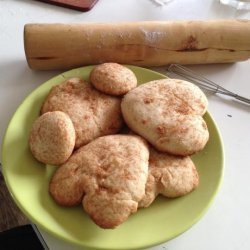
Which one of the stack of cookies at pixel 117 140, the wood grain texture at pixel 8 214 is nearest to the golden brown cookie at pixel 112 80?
the stack of cookies at pixel 117 140

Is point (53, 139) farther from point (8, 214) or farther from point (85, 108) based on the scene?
point (8, 214)

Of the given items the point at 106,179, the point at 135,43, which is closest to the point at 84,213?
the point at 106,179

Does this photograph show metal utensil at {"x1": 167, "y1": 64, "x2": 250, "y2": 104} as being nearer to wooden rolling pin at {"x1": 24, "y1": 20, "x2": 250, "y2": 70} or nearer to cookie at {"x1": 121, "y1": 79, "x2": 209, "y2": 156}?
wooden rolling pin at {"x1": 24, "y1": 20, "x2": 250, "y2": 70}

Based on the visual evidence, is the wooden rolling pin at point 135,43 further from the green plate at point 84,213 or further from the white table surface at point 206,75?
the green plate at point 84,213

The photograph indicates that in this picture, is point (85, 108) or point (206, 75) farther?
point (206, 75)

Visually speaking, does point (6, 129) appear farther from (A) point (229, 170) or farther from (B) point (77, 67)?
(A) point (229, 170)

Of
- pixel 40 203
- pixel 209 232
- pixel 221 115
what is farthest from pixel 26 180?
pixel 221 115
